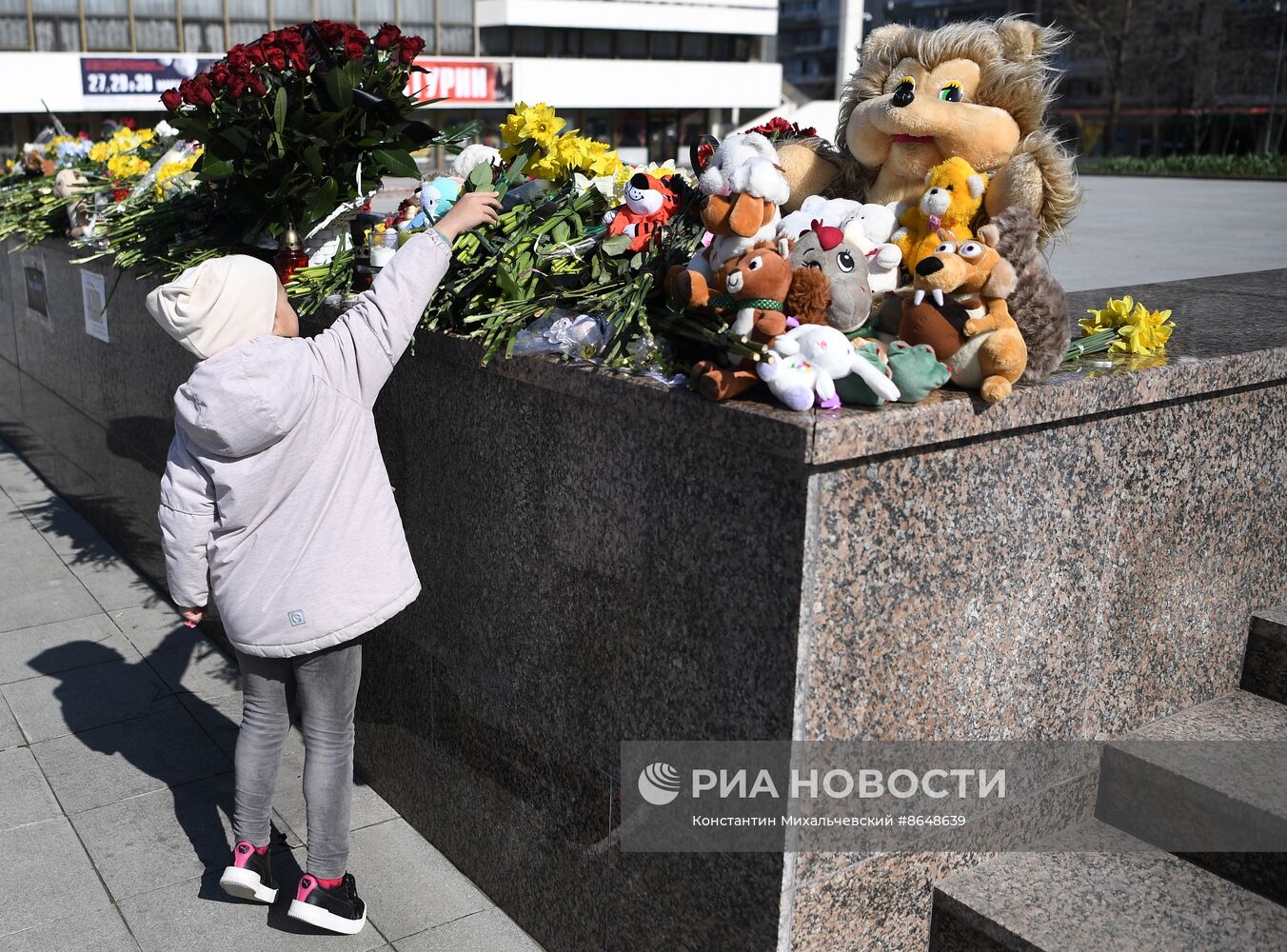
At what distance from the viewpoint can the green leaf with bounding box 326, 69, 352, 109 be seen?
393 centimetres

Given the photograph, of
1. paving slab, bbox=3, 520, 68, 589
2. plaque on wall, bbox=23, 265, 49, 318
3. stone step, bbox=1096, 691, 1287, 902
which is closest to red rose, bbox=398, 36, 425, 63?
stone step, bbox=1096, 691, 1287, 902

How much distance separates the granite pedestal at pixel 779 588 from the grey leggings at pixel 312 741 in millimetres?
395

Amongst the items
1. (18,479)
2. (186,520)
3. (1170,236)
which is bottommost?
(18,479)

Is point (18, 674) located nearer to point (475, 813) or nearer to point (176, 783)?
point (176, 783)

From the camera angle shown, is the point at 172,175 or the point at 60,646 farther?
the point at 172,175

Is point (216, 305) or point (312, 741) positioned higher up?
point (216, 305)

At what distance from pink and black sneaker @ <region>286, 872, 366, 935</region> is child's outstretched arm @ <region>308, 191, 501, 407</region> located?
1.35m

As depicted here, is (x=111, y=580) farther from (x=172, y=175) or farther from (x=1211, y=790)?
(x=1211, y=790)

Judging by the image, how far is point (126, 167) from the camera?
21.0 feet

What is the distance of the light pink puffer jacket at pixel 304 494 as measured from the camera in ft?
9.52

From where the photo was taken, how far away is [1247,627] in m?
3.41

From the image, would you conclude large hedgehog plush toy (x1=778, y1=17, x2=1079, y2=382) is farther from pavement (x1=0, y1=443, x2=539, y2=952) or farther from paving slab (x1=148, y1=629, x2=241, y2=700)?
paving slab (x1=148, y1=629, x2=241, y2=700)

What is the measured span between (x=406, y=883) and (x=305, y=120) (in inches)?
100

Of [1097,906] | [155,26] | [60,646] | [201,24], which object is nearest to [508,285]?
[1097,906]
